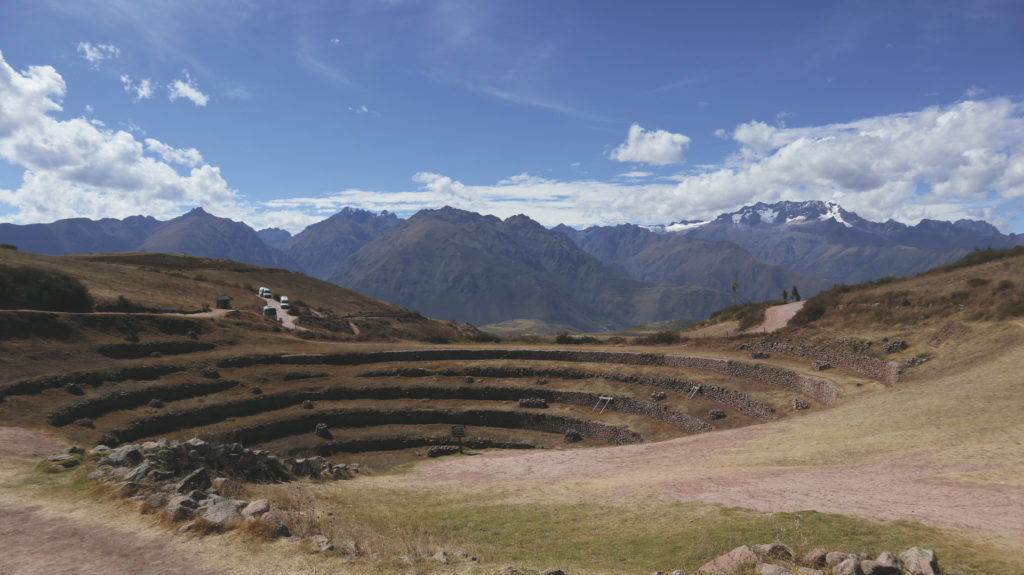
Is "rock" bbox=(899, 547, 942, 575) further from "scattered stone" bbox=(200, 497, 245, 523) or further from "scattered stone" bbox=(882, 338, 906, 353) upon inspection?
"scattered stone" bbox=(882, 338, 906, 353)

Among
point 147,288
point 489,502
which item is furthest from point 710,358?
point 147,288

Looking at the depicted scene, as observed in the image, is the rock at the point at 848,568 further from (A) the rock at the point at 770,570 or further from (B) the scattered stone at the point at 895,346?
(B) the scattered stone at the point at 895,346

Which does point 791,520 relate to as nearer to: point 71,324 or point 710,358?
point 710,358

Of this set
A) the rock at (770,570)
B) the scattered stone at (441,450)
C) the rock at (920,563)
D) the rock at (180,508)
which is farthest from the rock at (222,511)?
the scattered stone at (441,450)

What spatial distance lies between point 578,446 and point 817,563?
32.1 meters

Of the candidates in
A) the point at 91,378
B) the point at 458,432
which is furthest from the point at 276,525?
the point at 91,378

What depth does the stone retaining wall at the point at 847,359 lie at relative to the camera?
38.2 meters

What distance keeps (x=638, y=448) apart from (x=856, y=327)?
110 ft

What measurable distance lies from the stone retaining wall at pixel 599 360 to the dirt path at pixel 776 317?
1928 centimetres

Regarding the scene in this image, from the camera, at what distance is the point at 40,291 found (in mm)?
55594

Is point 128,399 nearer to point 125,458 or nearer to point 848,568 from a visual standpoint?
point 125,458

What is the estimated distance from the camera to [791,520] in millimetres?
15672

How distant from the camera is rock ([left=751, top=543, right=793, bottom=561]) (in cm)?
1249

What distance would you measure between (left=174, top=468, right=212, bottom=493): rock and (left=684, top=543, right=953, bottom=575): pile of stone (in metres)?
16.7
